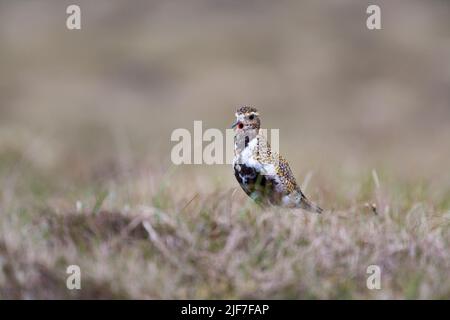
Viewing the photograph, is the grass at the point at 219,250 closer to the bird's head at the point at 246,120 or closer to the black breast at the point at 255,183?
the black breast at the point at 255,183

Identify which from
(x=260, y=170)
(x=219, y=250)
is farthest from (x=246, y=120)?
(x=219, y=250)

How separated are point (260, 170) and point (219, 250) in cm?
95

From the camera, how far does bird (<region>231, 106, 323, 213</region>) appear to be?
6.22m

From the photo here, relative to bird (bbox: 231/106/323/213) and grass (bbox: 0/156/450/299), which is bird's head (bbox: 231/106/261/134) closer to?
bird (bbox: 231/106/323/213)

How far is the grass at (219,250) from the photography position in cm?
517

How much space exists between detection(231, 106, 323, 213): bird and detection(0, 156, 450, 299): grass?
0.14 meters

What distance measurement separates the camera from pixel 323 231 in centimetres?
569

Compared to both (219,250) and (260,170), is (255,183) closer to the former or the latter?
(260,170)

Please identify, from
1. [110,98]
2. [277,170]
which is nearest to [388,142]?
[110,98]

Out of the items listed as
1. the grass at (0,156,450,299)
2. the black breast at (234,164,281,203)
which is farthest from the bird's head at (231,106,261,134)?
the grass at (0,156,450,299)

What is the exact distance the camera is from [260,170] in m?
6.23

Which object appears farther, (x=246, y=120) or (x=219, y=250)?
(x=246, y=120)

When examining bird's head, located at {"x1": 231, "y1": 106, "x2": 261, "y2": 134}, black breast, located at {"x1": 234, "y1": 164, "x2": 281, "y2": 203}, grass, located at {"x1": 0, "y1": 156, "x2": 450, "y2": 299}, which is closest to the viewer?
grass, located at {"x1": 0, "y1": 156, "x2": 450, "y2": 299}

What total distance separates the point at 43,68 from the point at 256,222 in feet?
64.9
